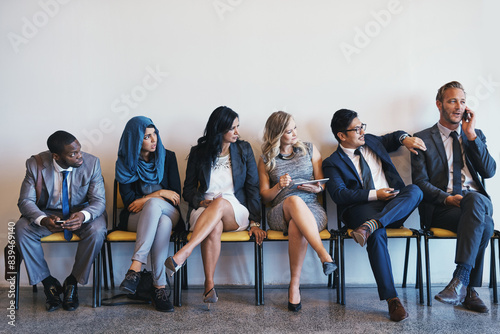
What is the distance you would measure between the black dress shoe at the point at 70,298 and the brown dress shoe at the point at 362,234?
76.5 inches

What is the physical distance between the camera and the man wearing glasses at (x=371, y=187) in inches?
114

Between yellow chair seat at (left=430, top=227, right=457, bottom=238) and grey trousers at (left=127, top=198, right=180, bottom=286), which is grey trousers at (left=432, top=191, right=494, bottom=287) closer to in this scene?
yellow chair seat at (left=430, top=227, right=457, bottom=238)

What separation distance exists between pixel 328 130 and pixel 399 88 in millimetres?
668

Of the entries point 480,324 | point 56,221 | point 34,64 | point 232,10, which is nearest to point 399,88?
point 232,10

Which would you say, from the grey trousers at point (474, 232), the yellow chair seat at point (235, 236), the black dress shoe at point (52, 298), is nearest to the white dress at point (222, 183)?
the yellow chair seat at point (235, 236)

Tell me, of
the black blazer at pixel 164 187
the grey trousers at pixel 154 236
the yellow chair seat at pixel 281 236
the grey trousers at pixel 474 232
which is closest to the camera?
the grey trousers at pixel 474 232

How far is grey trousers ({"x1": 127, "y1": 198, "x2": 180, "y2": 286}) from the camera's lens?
9.98ft

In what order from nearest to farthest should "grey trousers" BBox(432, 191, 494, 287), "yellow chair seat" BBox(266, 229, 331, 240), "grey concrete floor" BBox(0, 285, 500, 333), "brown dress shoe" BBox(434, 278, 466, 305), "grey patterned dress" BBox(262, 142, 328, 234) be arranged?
"grey concrete floor" BBox(0, 285, 500, 333) → "brown dress shoe" BBox(434, 278, 466, 305) → "grey trousers" BBox(432, 191, 494, 287) → "yellow chair seat" BBox(266, 229, 331, 240) → "grey patterned dress" BBox(262, 142, 328, 234)

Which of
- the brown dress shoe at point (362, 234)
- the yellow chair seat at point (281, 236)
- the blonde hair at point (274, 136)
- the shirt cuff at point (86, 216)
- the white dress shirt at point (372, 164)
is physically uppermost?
the blonde hair at point (274, 136)

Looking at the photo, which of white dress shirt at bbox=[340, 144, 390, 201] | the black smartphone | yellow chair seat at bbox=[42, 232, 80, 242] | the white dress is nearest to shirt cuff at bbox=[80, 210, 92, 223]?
yellow chair seat at bbox=[42, 232, 80, 242]

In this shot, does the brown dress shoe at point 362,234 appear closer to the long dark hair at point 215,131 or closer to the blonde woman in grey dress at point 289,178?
the blonde woman in grey dress at point 289,178

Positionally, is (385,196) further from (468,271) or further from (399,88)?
(399,88)

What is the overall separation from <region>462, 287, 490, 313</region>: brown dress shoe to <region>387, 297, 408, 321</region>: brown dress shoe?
1.66 feet

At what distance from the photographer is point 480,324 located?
2.65m
